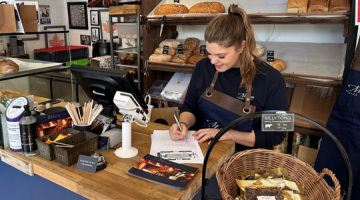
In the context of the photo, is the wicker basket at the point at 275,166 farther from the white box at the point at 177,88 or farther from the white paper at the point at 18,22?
the white box at the point at 177,88

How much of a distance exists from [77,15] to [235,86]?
4.31 m

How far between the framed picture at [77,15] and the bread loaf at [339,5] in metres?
4.05

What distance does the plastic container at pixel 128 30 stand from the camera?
10.3ft

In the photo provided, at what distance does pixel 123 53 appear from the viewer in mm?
3383

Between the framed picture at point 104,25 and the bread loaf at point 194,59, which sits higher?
the framed picture at point 104,25

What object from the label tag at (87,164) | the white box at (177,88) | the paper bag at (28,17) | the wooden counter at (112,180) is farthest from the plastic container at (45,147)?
the white box at (177,88)

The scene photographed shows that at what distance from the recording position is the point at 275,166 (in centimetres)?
120

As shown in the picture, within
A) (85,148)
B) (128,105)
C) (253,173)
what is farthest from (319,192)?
(85,148)

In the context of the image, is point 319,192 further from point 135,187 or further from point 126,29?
point 126,29

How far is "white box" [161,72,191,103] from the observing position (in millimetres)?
2836

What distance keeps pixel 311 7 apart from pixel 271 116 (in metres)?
1.73

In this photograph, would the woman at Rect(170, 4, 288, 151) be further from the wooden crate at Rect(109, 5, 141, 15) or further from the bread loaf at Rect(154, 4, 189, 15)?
the wooden crate at Rect(109, 5, 141, 15)

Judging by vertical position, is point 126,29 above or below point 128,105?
above

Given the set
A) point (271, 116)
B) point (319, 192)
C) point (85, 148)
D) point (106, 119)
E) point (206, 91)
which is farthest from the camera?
point (206, 91)
